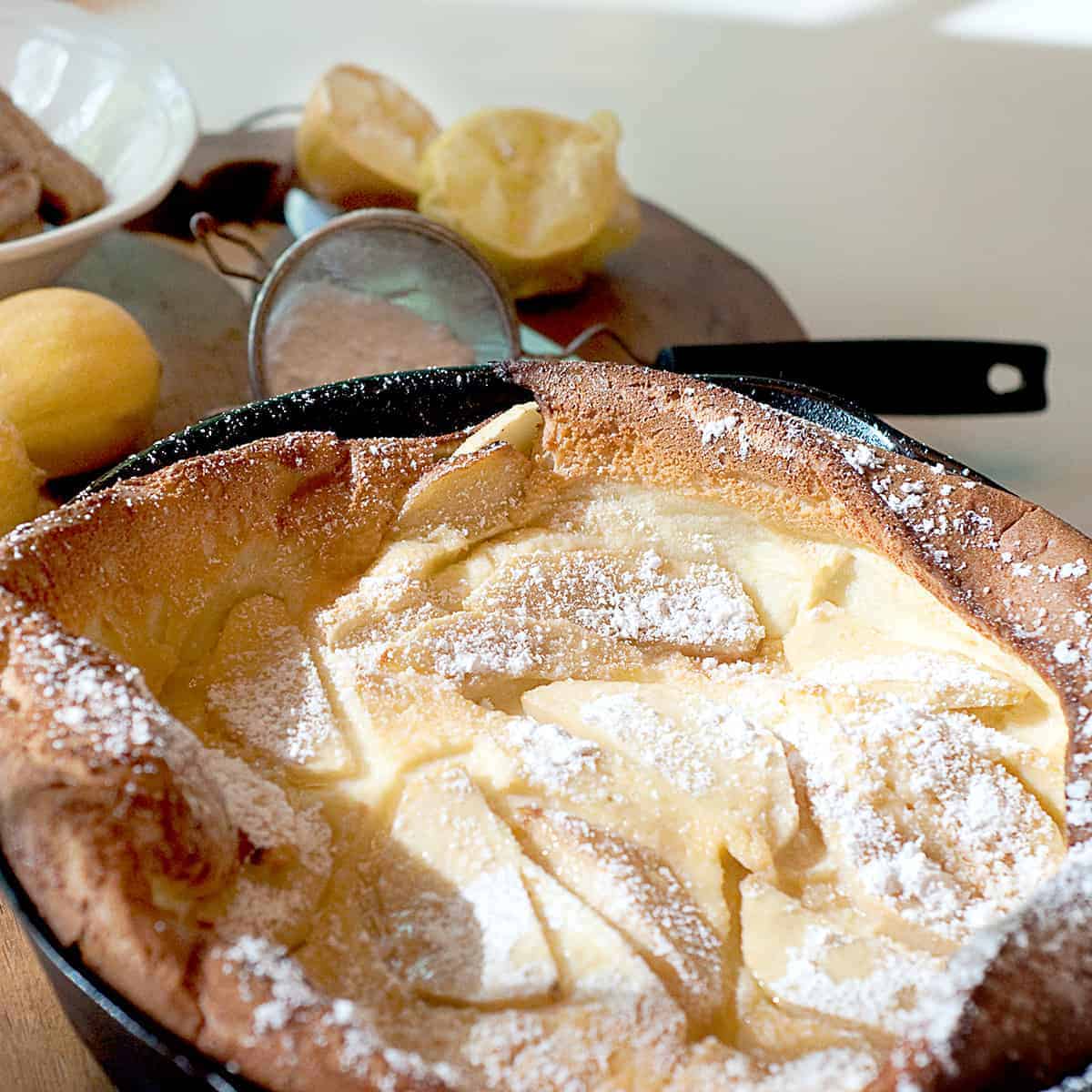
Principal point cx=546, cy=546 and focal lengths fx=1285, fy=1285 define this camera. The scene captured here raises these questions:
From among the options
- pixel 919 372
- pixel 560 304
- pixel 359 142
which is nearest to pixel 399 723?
pixel 919 372

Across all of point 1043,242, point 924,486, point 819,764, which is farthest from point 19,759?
point 1043,242

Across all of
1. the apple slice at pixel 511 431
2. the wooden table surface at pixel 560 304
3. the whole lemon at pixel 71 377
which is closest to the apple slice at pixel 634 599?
the apple slice at pixel 511 431

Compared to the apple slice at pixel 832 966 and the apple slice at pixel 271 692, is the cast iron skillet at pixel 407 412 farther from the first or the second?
the apple slice at pixel 832 966

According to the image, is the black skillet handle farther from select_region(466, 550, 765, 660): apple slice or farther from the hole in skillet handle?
select_region(466, 550, 765, 660): apple slice

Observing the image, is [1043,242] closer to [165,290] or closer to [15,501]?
[165,290]

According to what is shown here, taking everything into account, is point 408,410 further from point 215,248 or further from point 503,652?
point 215,248

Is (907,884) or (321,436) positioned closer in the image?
(907,884)

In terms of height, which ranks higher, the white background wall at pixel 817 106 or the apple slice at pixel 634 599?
the apple slice at pixel 634 599
